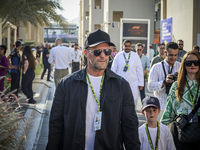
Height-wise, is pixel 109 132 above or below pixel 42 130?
above

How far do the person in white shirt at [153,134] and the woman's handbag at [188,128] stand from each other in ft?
0.49

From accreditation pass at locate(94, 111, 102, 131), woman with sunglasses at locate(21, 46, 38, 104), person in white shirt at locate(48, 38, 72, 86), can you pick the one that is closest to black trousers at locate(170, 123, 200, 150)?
accreditation pass at locate(94, 111, 102, 131)

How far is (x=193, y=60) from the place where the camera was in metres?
4.75

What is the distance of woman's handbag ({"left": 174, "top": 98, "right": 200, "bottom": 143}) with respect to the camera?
4.33 m

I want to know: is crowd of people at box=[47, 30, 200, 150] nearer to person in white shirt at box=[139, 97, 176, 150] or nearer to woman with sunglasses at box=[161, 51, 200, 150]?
person in white shirt at box=[139, 97, 176, 150]

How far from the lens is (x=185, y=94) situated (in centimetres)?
464

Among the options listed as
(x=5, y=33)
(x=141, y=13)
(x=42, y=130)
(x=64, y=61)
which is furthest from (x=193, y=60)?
(x=141, y=13)

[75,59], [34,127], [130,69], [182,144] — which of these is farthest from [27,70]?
[75,59]

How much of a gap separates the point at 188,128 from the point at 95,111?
4.97ft

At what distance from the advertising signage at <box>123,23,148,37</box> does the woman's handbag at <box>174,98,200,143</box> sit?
14.0 m

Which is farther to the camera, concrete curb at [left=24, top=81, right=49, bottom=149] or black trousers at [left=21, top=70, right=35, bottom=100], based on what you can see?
black trousers at [left=21, top=70, right=35, bottom=100]

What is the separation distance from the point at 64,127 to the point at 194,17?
1181cm

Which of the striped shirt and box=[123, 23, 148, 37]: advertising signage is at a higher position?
box=[123, 23, 148, 37]: advertising signage

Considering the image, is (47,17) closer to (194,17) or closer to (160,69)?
(194,17)
